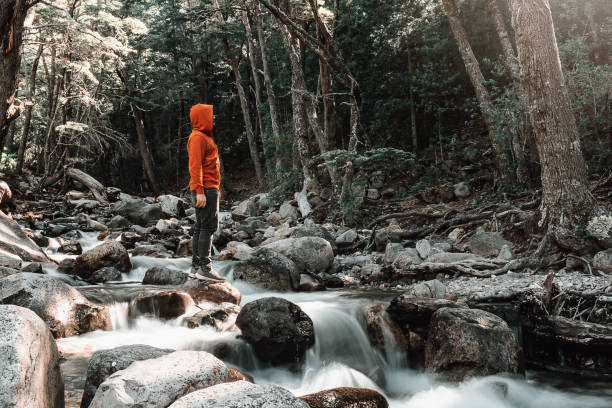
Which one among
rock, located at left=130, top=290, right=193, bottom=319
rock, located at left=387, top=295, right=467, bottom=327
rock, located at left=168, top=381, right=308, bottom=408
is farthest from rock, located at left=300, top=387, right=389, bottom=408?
rock, located at left=130, top=290, right=193, bottom=319

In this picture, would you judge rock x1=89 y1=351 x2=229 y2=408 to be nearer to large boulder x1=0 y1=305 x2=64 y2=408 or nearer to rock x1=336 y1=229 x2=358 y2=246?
large boulder x1=0 y1=305 x2=64 y2=408

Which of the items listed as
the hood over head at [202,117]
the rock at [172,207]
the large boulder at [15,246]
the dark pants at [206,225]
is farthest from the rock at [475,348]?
the rock at [172,207]

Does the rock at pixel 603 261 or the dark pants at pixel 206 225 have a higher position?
the dark pants at pixel 206 225

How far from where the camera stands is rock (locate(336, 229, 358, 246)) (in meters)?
10.1

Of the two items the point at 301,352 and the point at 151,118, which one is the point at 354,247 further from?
the point at 151,118

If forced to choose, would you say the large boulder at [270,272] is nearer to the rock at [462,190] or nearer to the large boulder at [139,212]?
the rock at [462,190]

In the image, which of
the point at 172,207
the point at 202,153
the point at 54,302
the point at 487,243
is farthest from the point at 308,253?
the point at 172,207

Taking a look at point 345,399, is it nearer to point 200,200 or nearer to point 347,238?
point 200,200

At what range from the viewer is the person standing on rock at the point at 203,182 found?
6090mm

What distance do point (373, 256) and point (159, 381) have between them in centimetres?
664

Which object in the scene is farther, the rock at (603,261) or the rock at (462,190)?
the rock at (462,190)

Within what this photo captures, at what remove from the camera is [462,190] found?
41.8ft

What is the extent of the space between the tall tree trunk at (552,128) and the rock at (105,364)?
552 cm

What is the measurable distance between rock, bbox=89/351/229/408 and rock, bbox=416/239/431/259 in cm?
567
